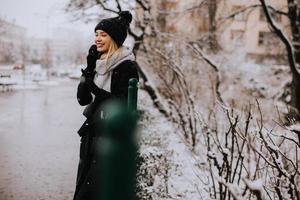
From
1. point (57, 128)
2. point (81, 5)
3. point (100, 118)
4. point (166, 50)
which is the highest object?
point (81, 5)

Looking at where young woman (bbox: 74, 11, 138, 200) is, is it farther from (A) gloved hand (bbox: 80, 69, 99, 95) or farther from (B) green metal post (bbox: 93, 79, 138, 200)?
(B) green metal post (bbox: 93, 79, 138, 200)

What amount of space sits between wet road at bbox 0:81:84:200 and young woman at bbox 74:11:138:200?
6.10 ft

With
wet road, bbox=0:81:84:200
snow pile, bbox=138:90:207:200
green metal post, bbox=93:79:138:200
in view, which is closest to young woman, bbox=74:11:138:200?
green metal post, bbox=93:79:138:200

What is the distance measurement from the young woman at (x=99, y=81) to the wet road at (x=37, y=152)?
1860mm

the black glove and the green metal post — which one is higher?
the black glove

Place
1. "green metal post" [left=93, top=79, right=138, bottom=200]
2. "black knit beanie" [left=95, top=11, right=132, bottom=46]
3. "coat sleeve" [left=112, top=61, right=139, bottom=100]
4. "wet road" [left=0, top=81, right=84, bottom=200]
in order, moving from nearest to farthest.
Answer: "green metal post" [left=93, top=79, right=138, bottom=200]
"coat sleeve" [left=112, top=61, right=139, bottom=100]
"black knit beanie" [left=95, top=11, right=132, bottom=46]
"wet road" [left=0, top=81, right=84, bottom=200]

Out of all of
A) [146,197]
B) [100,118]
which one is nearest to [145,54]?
[146,197]

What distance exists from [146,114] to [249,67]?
64.5ft

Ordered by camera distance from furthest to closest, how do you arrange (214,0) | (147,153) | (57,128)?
1. (214,0)
2. (57,128)
3. (147,153)

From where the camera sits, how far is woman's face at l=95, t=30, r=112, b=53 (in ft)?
11.3

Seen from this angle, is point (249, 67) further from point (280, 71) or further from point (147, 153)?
point (147, 153)

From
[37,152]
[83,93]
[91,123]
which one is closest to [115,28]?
[83,93]

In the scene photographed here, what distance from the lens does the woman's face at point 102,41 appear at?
11.3 ft

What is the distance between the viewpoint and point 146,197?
4660 millimetres
